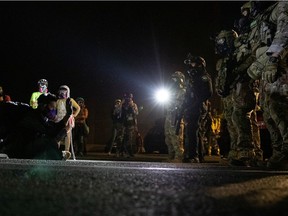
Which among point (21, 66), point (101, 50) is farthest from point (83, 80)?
point (21, 66)

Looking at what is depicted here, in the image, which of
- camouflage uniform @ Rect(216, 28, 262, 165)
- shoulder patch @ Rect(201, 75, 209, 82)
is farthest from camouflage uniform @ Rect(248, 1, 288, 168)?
shoulder patch @ Rect(201, 75, 209, 82)

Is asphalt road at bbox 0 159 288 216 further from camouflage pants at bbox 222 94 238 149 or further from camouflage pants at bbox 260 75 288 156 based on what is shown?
camouflage pants at bbox 222 94 238 149

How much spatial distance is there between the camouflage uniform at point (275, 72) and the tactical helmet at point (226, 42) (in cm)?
121

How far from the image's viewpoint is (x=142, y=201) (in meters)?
1.72

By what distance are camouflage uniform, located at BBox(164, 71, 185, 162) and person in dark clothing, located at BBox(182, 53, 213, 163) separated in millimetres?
543

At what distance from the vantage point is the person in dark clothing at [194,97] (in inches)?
302

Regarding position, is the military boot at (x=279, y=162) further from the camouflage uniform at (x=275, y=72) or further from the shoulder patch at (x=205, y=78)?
the shoulder patch at (x=205, y=78)

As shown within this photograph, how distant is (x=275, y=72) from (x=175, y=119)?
429 centimetres

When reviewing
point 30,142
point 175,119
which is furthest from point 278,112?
point 175,119

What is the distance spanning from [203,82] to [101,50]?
43.0 ft

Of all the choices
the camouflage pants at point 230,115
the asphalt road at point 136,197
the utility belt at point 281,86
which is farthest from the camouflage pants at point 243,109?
the asphalt road at point 136,197

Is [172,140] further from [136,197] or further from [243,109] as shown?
[136,197]

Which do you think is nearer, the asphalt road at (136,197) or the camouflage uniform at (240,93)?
the asphalt road at (136,197)

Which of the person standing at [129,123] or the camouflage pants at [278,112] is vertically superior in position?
the person standing at [129,123]
